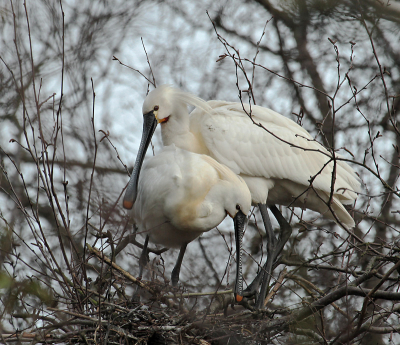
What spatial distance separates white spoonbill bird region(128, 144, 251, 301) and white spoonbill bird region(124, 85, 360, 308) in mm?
873

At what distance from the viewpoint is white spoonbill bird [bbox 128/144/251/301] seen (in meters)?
4.72

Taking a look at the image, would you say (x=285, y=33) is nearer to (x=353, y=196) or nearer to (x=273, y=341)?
(x=353, y=196)

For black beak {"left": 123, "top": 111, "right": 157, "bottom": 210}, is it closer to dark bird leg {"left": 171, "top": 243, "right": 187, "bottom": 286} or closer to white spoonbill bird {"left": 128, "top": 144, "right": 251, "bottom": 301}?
white spoonbill bird {"left": 128, "top": 144, "right": 251, "bottom": 301}

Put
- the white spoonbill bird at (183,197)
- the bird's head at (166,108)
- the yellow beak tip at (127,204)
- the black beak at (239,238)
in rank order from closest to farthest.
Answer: the white spoonbill bird at (183,197)
the yellow beak tip at (127,204)
the black beak at (239,238)
the bird's head at (166,108)

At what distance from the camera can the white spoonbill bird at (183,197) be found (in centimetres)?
472

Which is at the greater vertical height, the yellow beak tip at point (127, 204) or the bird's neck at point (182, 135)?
the bird's neck at point (182, 135)

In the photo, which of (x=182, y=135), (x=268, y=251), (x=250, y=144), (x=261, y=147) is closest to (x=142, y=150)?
(x=182, y=135)

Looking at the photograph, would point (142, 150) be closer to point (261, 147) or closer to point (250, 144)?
point (250, 144)

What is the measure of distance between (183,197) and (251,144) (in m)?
1.67

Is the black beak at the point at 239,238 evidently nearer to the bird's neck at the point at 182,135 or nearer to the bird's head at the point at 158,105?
the bird's neck at the point at 182,135

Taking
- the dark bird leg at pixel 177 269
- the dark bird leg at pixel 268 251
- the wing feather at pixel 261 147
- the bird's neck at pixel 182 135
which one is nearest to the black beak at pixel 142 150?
the bird's neck at pixel 182 135

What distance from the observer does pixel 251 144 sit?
6113 mm

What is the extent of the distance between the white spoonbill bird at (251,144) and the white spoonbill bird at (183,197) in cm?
87

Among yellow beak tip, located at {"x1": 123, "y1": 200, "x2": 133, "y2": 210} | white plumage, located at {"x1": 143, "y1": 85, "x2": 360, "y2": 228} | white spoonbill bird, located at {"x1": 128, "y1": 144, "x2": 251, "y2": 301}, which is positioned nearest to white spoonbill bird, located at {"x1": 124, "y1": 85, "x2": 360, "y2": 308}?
white plumage, located at {"x1": 143, "y1": 85, "x2": 360, "y2": 228}
